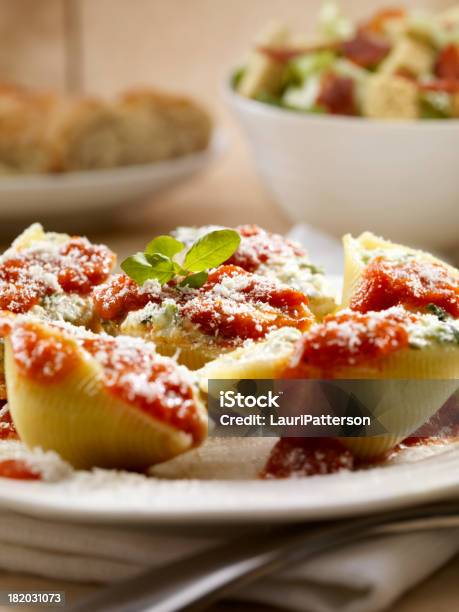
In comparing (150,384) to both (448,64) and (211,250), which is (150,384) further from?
(448,64)

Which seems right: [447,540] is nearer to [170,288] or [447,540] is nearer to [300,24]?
[170,288]

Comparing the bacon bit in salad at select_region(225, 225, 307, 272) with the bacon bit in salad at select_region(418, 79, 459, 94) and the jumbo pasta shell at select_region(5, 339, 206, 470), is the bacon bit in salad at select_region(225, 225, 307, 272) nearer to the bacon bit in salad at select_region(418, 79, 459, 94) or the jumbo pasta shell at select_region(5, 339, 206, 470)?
the jumbo pasta shell at select_region(5, 339, 206, 470)

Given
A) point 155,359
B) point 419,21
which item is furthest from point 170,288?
point 419,21

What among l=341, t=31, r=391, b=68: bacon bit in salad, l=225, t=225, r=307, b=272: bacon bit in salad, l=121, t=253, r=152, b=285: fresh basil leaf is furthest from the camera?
l=341, t=31, r=391, b=68: bacon bit in salad

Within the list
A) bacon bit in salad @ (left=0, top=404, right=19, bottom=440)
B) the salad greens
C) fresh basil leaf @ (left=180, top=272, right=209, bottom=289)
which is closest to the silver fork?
bacon bit in salad @ (left=0, top=404, right=19, bottom=440)

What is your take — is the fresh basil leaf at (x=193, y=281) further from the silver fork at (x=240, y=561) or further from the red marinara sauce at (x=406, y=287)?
the silver fork at (x=240, y=561)

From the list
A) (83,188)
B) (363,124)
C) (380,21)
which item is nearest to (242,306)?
(363,124)
